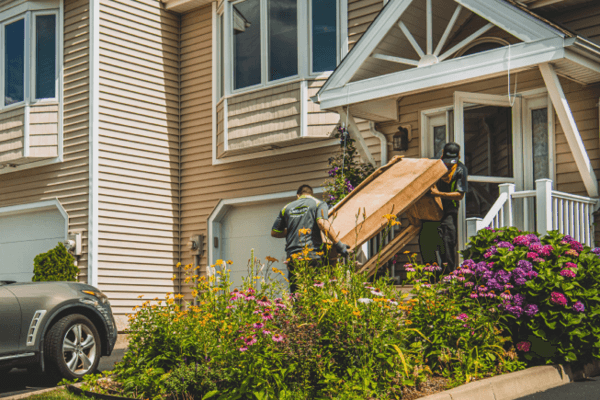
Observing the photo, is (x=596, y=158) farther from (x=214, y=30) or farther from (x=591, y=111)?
(x=214, y=30)

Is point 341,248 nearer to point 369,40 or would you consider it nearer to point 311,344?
point 311,344

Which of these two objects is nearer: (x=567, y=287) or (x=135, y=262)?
(x=567, y=287)

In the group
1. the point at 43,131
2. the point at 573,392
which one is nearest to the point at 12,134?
the point at 43,131

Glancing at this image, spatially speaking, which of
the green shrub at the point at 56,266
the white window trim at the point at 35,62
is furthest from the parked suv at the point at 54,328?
the white window trim at the point at 35,62

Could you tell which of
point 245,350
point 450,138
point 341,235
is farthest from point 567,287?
point 450,138

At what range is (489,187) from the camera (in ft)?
30.1

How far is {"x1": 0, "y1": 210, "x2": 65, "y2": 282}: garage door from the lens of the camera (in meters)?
13.5

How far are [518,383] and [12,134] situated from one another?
11177mm

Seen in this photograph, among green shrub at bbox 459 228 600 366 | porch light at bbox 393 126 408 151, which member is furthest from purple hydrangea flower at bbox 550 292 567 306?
porch light at bbox 393 126 408 151

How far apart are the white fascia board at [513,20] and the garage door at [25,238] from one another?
29.9ft

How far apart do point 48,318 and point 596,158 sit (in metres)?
6.57

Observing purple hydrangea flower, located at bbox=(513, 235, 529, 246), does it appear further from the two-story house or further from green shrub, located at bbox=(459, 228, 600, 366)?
the two-story house

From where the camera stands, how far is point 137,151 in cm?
1310

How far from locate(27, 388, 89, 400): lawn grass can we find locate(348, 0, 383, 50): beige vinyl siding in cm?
746
